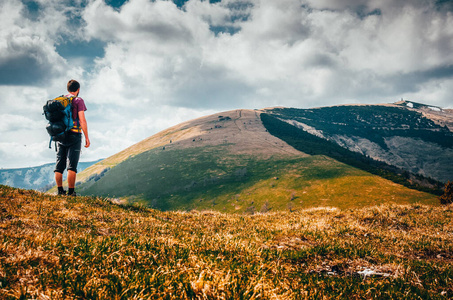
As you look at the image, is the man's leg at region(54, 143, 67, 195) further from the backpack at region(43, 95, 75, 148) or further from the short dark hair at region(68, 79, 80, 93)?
the short dark hair at region(68, 79, 80, 93)

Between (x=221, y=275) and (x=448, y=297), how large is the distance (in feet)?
12.7

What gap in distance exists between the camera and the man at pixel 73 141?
10.9m

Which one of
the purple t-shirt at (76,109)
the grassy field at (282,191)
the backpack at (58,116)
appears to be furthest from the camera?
the grassy field at (282,191)

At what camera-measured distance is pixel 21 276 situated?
10.0ft

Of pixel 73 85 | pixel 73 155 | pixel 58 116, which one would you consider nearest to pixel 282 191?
pixel 73 155

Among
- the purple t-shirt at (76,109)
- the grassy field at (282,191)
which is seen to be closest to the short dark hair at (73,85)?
the purple t-shirt at (76,109)

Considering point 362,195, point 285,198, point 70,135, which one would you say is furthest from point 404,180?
point 70,135

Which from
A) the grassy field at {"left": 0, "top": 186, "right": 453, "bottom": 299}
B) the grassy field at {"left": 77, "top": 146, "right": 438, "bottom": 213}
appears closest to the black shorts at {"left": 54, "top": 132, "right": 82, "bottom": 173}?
the grassy field at {"left": 0, "top": 186, "right": 453, "bottom": 299}

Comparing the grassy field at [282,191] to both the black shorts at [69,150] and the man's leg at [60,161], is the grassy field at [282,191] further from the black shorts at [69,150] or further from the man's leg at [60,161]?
the black shorts at [69,150]

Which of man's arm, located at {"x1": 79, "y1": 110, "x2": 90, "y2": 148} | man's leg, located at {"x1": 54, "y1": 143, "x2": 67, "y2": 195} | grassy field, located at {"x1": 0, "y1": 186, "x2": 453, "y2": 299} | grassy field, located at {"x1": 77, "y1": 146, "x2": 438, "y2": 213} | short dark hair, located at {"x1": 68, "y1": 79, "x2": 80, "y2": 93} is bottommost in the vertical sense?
grassy field, located at {"x1": 77, "y1": 146, "x2": 438, "y2": 213}

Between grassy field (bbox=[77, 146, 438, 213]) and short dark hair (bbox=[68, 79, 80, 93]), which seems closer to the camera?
short dark hair (bbox=[68, 79, 80, 93])

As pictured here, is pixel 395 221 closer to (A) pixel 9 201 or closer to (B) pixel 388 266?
(B) pixel 388 266

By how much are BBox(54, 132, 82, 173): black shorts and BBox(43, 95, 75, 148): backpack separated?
0.26 metres

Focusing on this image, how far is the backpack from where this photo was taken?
399 inches
